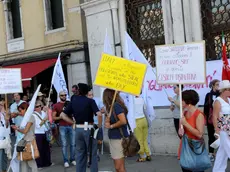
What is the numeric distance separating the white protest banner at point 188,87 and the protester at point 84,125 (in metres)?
3.21

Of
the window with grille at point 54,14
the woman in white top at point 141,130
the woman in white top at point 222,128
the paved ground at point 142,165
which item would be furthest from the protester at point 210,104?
the window with grille at point 54,14

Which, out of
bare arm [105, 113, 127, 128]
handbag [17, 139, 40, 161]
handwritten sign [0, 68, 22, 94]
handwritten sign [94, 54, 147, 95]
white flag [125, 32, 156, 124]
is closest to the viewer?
bare arm [105, 113, 127, 128]

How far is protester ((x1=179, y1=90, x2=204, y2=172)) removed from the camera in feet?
16.7

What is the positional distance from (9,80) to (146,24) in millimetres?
3805

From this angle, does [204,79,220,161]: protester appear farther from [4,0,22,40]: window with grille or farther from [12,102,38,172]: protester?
[4,0,22,40]: window with grille

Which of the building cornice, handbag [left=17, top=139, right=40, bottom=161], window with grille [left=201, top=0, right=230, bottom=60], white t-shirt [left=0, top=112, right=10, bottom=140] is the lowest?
handbag [left=17, top=139, right=40, bottom=161]

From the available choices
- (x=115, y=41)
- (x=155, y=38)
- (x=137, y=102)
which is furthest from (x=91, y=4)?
(x=137, y=102)

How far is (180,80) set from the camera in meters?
6.04

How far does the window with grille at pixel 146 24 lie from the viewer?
10.3 m

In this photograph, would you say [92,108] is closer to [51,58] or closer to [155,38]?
[155,38]

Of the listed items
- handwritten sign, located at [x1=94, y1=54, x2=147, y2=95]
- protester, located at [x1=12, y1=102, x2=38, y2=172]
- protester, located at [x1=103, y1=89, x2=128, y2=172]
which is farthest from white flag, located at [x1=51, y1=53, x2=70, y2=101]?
protester, located at [x1=103, y1=89, x2=128, y2=172]

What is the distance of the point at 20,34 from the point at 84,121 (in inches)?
353

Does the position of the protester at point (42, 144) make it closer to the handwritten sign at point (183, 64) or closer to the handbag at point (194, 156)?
the handwritten sign at point (183, 64)

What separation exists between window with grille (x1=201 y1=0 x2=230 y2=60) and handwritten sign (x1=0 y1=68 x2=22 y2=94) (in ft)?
Answer: 14.5
